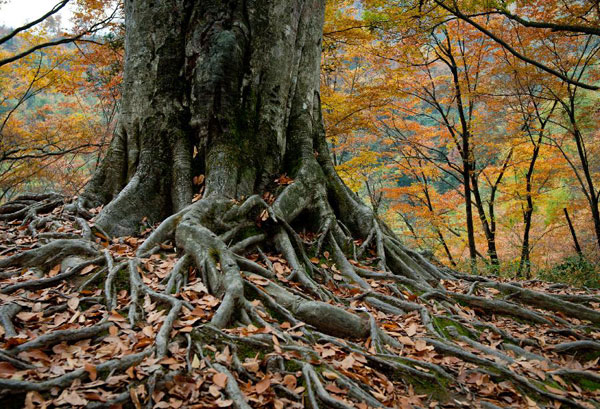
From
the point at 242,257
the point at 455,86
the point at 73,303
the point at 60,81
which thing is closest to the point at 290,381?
the point at 242,257

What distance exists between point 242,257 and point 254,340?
1.23 m

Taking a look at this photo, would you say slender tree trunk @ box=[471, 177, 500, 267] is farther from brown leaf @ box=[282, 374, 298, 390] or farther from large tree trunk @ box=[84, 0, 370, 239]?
brown leaf @ box=[282, 374, 298, 390]

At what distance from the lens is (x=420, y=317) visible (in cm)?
347

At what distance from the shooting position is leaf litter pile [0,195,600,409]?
1.92 m

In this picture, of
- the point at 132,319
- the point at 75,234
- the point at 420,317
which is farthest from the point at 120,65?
the point at 420,317

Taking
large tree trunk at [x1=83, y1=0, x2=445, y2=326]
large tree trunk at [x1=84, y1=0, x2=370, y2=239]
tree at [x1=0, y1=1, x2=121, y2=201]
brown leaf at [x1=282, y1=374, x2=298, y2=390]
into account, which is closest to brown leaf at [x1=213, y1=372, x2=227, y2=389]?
brown leaf at [x1=282, y1=374, x2=298, y2=390]

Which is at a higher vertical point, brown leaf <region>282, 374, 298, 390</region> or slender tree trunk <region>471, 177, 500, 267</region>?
brown leaf <region>282, 374, 298, 390</region>

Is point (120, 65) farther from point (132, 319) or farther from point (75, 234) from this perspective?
point (132, 319)

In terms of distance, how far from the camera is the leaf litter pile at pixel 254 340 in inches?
75.7

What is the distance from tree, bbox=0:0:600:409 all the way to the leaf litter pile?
2 centimetres

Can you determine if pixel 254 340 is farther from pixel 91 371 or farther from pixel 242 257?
pixel 242 257

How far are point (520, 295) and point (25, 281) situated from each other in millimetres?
5590

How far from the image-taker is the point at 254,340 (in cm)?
242

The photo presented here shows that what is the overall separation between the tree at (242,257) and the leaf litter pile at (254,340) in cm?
2
